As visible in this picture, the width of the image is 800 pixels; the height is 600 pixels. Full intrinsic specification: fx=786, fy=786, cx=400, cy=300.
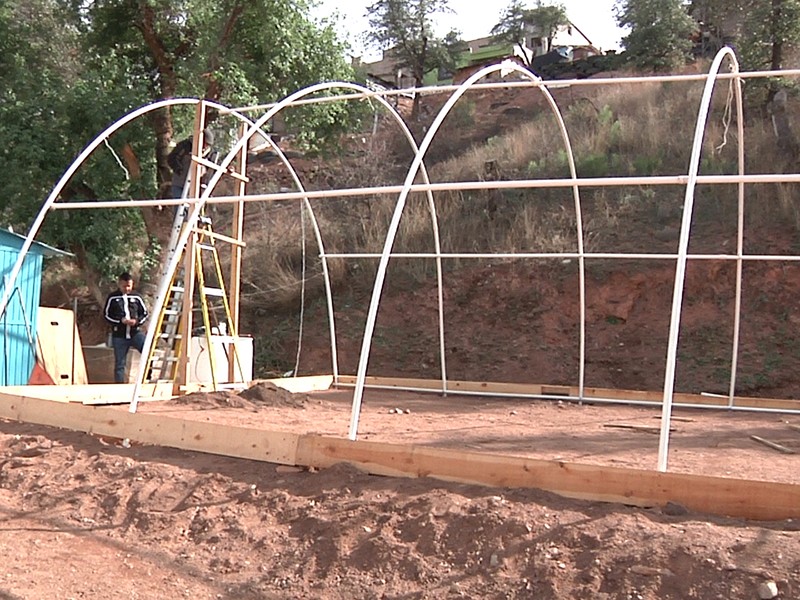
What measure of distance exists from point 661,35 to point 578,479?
976 inches

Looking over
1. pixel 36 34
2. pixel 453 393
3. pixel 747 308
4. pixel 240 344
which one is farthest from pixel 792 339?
pixel 36 34

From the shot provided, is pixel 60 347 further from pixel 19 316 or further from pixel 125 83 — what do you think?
pixel 125 83

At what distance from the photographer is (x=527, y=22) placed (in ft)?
122

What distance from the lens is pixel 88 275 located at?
15117 mm

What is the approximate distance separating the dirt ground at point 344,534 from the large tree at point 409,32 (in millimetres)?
27455

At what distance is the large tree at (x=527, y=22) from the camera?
36656 millimetres

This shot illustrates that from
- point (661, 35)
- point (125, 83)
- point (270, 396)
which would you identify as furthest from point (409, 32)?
point (270, 396)

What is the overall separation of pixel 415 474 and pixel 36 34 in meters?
14.1

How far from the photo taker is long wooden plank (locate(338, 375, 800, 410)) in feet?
33.7

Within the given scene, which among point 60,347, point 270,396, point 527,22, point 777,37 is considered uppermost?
point 527,22

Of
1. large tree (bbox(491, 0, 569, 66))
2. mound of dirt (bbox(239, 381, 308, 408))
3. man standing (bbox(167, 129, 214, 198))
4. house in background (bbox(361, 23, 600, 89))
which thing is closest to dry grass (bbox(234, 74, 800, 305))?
man standing (bbox(167, 129, 214, 198))

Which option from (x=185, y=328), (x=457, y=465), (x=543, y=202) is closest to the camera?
(x=457, y=465)

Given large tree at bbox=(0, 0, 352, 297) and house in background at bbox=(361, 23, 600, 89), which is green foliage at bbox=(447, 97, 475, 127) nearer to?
house in background at bbox=(361, 23, 600, 89)

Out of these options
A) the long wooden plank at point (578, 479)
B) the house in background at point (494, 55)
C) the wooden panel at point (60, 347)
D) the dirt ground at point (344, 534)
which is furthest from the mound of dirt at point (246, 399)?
the house in background at point (494, 55)
